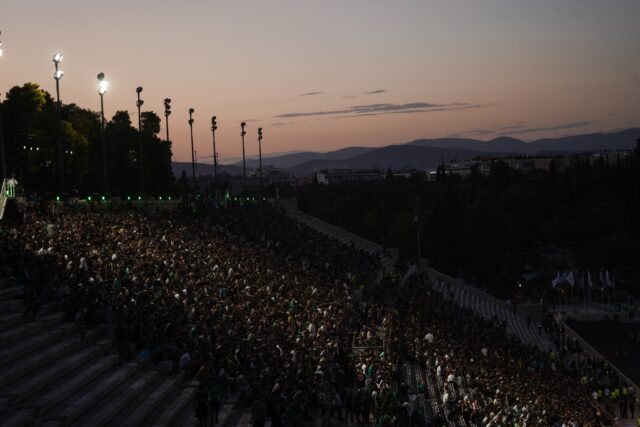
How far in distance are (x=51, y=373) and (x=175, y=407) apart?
2.84m

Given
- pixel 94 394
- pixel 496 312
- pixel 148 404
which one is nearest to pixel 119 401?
pixel 94 394

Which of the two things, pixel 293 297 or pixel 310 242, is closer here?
pixel 293 297

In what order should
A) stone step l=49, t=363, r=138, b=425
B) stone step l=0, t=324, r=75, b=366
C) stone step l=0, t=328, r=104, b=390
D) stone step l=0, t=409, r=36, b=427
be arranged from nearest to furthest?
1. stone step l=0, t=409, r=36, b=427
2. stone step l=49, t=363, r=138, b=425
3. stone step l=0, t=328, r=104, b=390
4. stone step l=0, t=324, r=75, b=366

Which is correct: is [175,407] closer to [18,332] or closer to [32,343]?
[32,343]

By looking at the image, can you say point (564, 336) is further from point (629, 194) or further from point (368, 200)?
point (368, 200)

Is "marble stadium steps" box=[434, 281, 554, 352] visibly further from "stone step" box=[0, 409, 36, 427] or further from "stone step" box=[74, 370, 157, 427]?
"stone step" box=[0, 409, 36, 427]

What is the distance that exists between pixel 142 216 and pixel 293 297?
8753 mm

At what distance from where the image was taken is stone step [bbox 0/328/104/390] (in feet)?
52.9

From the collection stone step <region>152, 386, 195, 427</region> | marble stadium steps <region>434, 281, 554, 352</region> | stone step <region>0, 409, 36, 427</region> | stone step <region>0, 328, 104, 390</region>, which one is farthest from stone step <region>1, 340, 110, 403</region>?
marble stadium steps <region>434, 281, 554, 352</region>

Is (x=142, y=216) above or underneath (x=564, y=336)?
above

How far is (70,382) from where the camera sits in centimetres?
1689

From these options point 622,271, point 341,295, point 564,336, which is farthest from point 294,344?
point 622,271

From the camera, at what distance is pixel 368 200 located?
15200 cm

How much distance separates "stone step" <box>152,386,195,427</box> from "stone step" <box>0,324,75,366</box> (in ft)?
10.4
